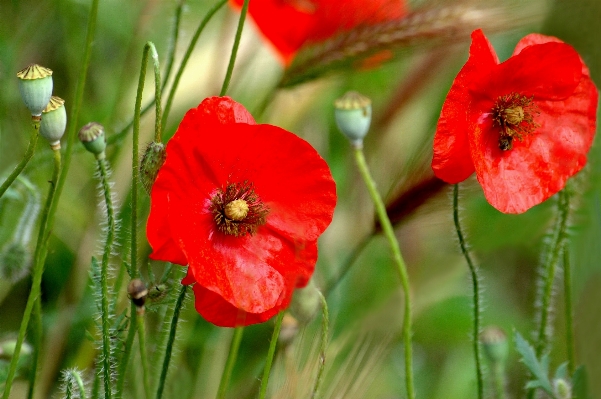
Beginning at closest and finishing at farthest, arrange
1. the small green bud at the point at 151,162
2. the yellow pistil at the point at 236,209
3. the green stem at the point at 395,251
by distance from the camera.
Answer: the green stem at the point at 395,251 → the small green bud at the point at 151,162 → the yellow pistil at the point at 236,209

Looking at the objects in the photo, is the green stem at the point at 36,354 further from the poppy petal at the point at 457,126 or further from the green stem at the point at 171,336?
the poppy petal at the point at 457,126

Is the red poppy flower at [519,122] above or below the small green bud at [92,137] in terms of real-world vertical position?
above

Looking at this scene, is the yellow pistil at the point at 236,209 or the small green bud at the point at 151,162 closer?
the small green bud at the point at 151,162

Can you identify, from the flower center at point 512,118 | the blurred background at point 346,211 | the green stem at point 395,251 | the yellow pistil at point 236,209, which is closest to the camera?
the green stem at point 395,251

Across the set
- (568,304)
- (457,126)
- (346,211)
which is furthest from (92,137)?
(346,211)

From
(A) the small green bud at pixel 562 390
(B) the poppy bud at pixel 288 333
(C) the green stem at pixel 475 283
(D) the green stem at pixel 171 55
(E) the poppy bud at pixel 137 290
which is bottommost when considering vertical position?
(A) the small green bud at pixel 562 390

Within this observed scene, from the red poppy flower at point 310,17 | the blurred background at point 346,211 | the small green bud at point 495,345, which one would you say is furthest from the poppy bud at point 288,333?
the red poppy flower at point 310,17

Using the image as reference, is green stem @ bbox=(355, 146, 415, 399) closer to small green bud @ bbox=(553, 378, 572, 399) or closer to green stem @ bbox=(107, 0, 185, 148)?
small green bud @ bbox=(553, 378, 572, 399)

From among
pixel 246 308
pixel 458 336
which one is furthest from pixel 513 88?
pixel 458 336
